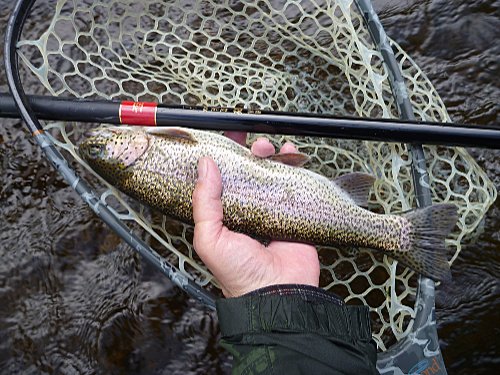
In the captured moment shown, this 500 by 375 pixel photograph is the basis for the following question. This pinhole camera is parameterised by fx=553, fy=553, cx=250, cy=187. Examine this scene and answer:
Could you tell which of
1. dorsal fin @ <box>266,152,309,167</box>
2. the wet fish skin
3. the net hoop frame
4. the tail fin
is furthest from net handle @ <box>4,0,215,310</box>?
the tail fin

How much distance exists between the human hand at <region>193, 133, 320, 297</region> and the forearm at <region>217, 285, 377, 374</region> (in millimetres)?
158

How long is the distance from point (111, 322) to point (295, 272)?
136 centimetres

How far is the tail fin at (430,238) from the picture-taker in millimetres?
2439

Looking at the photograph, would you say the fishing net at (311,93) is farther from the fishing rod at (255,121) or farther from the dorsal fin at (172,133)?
the dorsal fin at (172,133)

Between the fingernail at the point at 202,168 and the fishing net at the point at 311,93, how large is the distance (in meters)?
0.36

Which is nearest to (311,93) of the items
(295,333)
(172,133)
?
(172,133)

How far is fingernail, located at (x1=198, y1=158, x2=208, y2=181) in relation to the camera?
2.38 m

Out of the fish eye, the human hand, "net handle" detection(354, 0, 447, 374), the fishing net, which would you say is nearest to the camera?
the human hand

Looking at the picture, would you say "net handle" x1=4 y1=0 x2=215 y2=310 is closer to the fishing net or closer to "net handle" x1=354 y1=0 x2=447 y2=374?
the fishing net

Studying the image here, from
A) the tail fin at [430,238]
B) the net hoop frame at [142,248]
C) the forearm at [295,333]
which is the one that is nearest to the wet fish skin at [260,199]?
the tail fin at [430,238]

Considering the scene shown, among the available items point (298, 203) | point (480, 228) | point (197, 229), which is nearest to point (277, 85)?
point (298, 203)

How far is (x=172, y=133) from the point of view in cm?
244

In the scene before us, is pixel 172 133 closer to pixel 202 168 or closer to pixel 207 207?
pixel 202 168

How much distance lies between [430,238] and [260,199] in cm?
77
